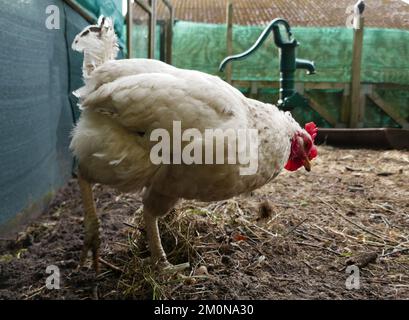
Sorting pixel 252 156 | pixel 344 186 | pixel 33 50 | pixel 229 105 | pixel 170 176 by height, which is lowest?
pixel 344 186

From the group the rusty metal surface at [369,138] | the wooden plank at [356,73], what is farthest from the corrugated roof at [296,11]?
the rusty metal surface at [369,138]

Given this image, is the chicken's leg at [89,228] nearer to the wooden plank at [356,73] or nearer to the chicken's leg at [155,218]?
the chicken's leg at [155,218]

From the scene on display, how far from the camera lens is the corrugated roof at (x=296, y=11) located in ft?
32.7

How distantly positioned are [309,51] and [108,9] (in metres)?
4.93

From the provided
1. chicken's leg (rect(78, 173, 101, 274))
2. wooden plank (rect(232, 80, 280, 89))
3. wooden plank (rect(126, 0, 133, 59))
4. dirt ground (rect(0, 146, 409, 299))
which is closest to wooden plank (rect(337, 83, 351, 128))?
wooden plank (rect(232, 80, 280, 89))

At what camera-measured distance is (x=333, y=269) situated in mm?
A: 2186

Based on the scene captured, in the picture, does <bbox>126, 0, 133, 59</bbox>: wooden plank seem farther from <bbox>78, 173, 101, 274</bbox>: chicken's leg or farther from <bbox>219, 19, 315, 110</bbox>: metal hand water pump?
<bbox>78, 173, 101, 274</bbox>: chicken's leg

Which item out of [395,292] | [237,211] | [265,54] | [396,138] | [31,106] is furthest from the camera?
[265,54]

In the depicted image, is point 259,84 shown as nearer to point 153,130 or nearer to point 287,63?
point 287,63

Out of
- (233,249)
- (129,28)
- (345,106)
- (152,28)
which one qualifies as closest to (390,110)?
(345,106)

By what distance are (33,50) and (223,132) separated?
5.69 ft

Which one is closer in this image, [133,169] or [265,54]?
[133,169]

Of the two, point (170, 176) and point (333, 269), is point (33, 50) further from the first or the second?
point (333, 269)

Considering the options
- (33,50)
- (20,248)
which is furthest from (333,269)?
(33,50)
